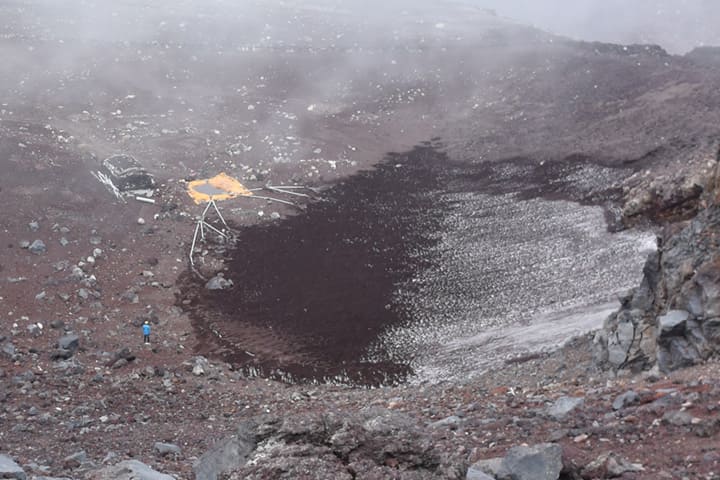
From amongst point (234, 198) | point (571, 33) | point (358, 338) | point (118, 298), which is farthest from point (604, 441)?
point (571, 33)

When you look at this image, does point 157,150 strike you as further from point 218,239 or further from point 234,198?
point 218,239

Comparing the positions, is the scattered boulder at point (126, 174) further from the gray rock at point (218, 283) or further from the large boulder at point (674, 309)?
the large boulder at point (674, 309)

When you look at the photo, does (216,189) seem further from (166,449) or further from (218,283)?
(166,449)

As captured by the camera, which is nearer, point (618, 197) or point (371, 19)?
point (618, 197)

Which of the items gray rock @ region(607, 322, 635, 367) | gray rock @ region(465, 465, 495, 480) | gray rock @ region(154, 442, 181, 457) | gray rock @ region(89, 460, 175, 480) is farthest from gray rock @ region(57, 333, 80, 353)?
gray rock @ region(465, 465, 495, 480)

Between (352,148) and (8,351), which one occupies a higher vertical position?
(352,148)

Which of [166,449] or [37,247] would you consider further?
[37,247]

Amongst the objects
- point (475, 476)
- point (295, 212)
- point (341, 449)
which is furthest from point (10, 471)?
point (295, 212)
